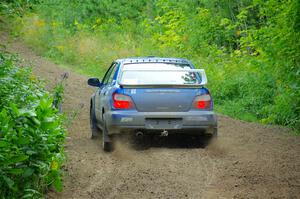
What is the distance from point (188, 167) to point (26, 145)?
3.57 metres

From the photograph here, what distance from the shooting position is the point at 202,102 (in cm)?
1206

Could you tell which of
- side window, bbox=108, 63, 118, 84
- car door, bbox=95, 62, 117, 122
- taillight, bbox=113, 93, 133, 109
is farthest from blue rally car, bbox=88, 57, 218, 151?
side window, bbox=108, 63, 118, 84

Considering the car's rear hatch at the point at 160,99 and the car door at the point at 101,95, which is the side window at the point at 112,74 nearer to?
the car door at the point at 101,95

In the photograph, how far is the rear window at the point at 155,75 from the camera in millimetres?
12172

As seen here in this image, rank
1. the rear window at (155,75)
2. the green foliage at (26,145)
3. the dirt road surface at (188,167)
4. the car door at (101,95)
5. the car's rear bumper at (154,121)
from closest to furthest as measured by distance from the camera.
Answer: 1. the green foliage at (26,145)
2. the dirt road surface at (188,167)
3. the car's rear bumper at (154,121)
4. the rear window at (155,75)
5. the car door at (101,95)

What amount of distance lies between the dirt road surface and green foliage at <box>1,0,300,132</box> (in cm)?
212

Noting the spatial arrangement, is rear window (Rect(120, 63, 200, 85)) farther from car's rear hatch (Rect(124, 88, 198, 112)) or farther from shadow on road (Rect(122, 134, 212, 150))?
shadow on road (Rect(122, 134, 212, 150))

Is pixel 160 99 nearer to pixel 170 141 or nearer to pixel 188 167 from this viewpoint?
pixel 170 141

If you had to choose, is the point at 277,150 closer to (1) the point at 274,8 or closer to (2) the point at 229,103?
(1) the point at 274,8

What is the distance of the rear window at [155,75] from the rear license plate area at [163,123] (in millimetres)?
647

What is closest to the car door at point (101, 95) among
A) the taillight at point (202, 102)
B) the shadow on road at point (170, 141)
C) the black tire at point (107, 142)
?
the black tire at point (107, 142)

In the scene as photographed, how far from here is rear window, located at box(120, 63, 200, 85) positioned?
1217 centimetres

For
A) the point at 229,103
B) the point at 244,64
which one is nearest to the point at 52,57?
the point at 244,64

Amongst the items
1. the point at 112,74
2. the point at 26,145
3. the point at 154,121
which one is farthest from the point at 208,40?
the point at 26,145
